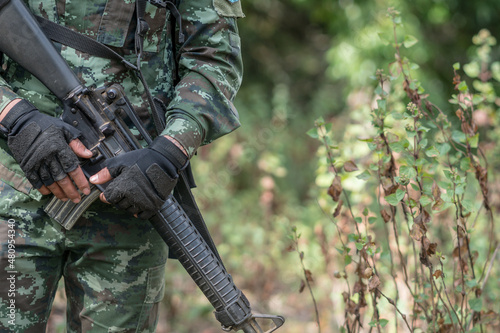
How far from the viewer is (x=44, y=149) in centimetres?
144

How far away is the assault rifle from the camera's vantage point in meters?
1.57

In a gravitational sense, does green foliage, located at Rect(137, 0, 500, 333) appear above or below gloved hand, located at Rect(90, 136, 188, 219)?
below

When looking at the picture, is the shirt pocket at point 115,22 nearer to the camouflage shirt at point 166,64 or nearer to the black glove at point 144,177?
the camouflage shirt at point 166,64

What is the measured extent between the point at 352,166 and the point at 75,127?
3.26ft

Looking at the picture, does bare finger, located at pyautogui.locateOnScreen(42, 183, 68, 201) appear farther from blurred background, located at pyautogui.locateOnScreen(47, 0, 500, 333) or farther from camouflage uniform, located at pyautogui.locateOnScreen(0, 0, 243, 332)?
blurred background, located at pyautogui.locateOnScreen(47, 0, 500, 333)

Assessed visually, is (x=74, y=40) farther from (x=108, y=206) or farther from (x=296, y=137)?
(x=296, y=137)

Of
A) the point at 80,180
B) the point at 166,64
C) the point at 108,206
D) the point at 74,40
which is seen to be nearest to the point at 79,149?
the point at 80,180

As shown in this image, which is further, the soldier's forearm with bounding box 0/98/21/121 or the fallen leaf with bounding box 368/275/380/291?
the fallen leaf with bounding box 368/275/380/291

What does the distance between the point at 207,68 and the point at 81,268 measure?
729 mm

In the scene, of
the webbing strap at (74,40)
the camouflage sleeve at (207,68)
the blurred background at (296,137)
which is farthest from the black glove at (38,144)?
the blurred background at (296,137)

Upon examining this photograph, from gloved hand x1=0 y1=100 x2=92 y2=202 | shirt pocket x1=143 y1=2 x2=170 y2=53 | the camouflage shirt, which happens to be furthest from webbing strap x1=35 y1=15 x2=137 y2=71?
gloved hand x1=0 y1=100 x2=92 y2=202

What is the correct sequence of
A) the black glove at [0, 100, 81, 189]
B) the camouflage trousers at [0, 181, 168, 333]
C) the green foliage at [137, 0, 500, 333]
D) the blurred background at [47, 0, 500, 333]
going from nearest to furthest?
1. the black glove at [0, 100, 81, 189]
2. the camouflage trousers at [0, 181, 168, 333]
3. the green foliage at [137, 0, 500, 333]
4. the blurred background at [47, 0, 500, 333]

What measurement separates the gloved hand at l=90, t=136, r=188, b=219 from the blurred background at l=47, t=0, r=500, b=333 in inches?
37.5

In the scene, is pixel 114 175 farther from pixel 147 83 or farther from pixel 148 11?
pixel 148 11
